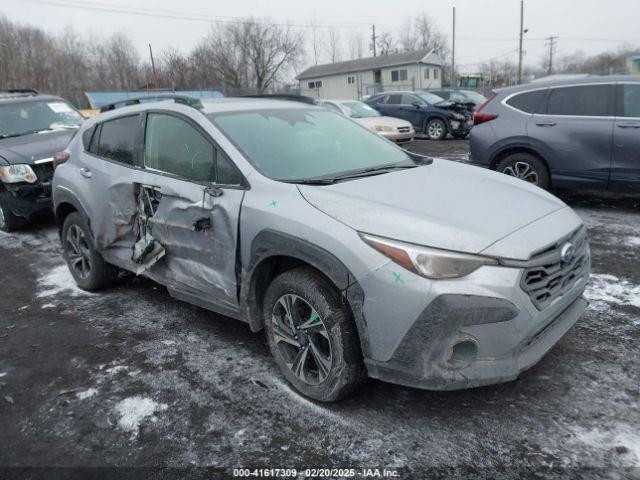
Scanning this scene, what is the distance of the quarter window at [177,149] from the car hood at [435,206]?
0.83 meters

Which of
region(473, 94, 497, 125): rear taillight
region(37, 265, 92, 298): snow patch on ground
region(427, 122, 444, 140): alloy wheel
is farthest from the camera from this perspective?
region(427, 122, 444, 140): alloy wheel

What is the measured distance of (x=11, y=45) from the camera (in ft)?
173

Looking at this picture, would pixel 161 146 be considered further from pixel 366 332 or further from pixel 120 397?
pixel 366 332

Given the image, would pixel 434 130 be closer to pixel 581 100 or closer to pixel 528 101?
pixel 528 101

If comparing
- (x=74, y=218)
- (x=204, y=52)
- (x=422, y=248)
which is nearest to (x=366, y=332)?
(x=422, y=248)

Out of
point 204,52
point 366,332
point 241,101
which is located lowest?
point 366,332

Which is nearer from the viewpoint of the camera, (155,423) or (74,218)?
(155,423)

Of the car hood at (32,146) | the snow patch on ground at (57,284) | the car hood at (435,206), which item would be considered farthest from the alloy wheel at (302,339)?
the car hood at (32,146)

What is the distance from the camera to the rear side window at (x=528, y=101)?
673 cm

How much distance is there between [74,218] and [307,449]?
132 inches

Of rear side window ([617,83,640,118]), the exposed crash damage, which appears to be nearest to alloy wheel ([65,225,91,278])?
the exposed crash damage

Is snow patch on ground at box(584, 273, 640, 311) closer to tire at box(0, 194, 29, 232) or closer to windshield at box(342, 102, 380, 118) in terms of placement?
tire at box(0, 194, 29, 232)

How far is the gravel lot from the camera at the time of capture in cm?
245

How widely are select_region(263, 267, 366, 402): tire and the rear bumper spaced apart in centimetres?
521
